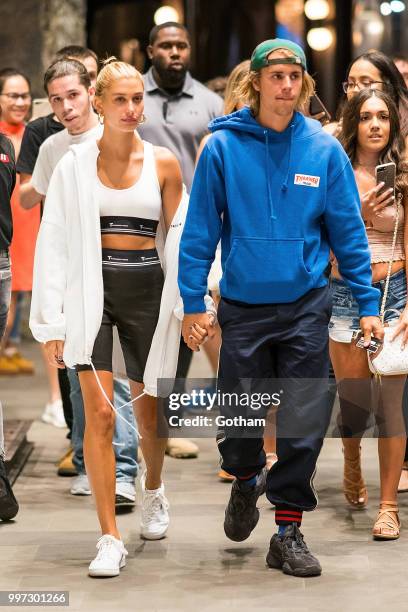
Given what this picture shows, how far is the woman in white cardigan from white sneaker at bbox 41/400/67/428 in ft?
8.00

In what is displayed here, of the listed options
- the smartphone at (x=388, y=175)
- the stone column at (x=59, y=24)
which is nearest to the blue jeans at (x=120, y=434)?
the smartphone at (x=388, y=175)

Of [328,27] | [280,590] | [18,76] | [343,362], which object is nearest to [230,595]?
[280,590]

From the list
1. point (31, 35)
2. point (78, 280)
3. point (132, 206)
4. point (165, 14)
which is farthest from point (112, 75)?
point (165, 14)

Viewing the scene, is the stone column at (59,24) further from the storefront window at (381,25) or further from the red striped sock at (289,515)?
the red striped sock at (289,515)

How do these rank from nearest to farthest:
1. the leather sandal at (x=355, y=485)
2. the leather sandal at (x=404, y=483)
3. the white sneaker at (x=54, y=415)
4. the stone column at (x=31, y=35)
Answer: the leather sandal at (x=355, y=485) < the leather sandal at (x=404, y=483) < the white sneaker at (x=54, y=415) < the stone column at (x=31, y=35)

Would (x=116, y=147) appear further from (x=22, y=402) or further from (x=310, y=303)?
(x=22, y=402)

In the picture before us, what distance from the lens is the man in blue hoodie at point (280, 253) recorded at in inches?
173

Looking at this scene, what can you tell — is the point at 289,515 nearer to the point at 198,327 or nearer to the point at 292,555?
the point at 292,555

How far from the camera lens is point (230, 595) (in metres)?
4.35

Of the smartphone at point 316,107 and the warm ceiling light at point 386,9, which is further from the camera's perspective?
the warm ceiling light at point 386,9

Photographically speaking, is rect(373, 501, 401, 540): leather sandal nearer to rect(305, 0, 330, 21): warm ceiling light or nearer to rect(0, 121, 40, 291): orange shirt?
rect(0, 121, 40, 291): orange shirt

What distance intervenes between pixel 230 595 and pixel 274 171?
142 cm

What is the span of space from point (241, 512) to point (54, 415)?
2.70m

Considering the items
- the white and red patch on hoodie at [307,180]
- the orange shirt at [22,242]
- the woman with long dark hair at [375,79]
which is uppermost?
the woman with long dark hair at [375,79]
